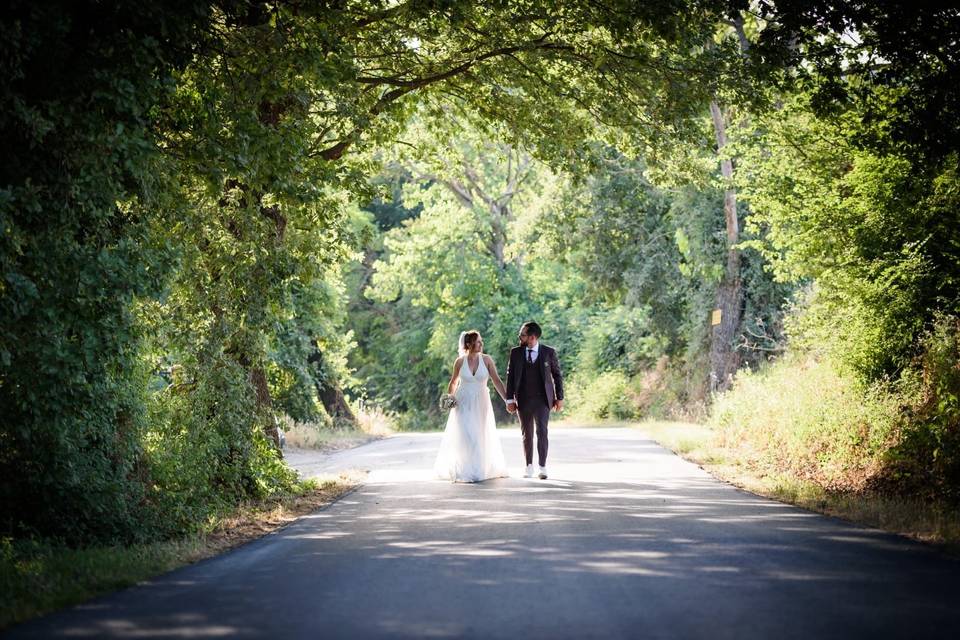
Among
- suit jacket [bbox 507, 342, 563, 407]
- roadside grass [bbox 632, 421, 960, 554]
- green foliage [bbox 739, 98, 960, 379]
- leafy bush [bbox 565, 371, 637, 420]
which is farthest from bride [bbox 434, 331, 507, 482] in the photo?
leafy bush [bbox 565, 371, 637, 420]

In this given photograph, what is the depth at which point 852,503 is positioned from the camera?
12.9 m

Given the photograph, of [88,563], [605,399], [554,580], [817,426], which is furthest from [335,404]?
[554,580]

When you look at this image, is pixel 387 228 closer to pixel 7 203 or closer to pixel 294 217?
pixel 294 217

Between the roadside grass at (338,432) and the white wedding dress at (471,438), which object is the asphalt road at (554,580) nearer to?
the white wedding dress at (471,438)

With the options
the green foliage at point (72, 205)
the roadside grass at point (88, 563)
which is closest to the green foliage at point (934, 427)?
the roadside grass at point (88, 563)

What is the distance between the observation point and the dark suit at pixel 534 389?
1789 cm

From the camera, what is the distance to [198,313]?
1452 cm

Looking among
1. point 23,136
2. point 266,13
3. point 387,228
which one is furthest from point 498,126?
point 387,228

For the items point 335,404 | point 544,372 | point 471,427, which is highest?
point 544,372

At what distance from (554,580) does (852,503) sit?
557cm

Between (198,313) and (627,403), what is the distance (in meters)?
30.0

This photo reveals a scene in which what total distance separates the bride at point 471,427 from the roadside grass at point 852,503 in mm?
3397

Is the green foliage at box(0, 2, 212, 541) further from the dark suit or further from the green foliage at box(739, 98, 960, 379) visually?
the green foliage at box(739, 98, 960, 379)

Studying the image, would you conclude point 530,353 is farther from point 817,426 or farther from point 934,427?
point 934,427
